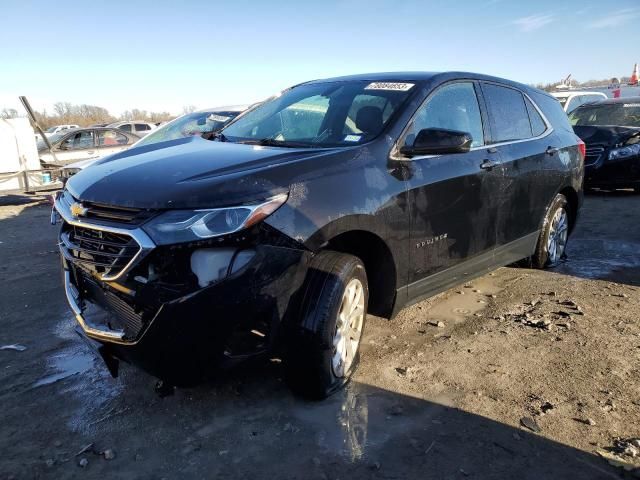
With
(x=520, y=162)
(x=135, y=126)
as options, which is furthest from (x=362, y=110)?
(x=135, y=126)

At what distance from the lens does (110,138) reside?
1406 centimetres

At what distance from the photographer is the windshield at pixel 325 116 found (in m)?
3.51

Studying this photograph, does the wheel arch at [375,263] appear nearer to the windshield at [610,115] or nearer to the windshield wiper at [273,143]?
the windshield wiper at [273,143]

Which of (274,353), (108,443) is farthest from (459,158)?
(108,443)

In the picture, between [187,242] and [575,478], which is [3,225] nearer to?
[187,242]

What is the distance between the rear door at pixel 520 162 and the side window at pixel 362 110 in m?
1.08

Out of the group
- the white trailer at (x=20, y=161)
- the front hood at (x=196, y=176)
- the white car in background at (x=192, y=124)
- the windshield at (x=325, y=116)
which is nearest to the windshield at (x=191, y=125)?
the white car in background at (x=192, y=124)

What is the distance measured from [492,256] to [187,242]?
275 centimetres

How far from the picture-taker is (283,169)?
2.80m

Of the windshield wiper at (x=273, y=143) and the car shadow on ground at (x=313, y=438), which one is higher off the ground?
the windshield wiper at (x=273, y=143)

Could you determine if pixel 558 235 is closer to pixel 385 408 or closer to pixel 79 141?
pixel 385 408

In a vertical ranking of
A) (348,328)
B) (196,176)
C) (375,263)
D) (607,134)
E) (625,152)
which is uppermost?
(196,176)

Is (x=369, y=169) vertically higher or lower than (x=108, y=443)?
higher

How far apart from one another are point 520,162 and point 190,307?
10.4 feet
